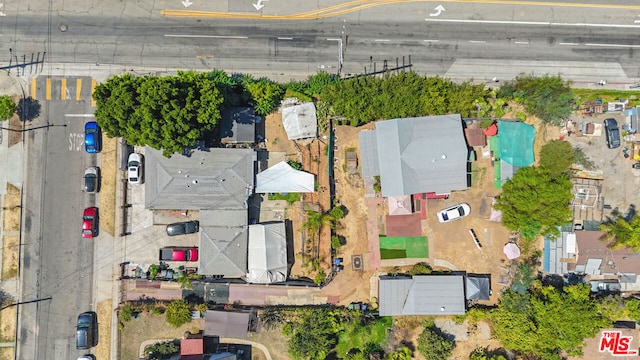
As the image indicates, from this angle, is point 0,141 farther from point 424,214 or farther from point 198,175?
point 424,214

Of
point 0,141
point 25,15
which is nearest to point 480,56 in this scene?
point 25,15

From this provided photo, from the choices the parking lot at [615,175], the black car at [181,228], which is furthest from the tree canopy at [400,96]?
the black car at [181,228]

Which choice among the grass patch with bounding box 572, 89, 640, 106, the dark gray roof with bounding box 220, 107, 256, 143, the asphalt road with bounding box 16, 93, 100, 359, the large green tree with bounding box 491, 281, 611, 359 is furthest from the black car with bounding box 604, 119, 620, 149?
the asphalt road with bounding box 16, 93, 100, 359

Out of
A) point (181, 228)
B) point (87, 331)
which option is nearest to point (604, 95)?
point (181, 228)

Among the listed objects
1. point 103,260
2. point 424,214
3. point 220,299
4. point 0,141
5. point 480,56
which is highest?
point 480,56

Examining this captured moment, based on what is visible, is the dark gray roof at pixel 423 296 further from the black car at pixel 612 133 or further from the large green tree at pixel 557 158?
the black car at pixel 612 133

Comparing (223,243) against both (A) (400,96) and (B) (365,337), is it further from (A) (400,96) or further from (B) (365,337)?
(A) (400,96)

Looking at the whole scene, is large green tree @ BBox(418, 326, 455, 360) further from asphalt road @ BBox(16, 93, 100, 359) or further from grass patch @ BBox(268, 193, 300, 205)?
asphalt road @ BBox(16, 93, 100, 359)
